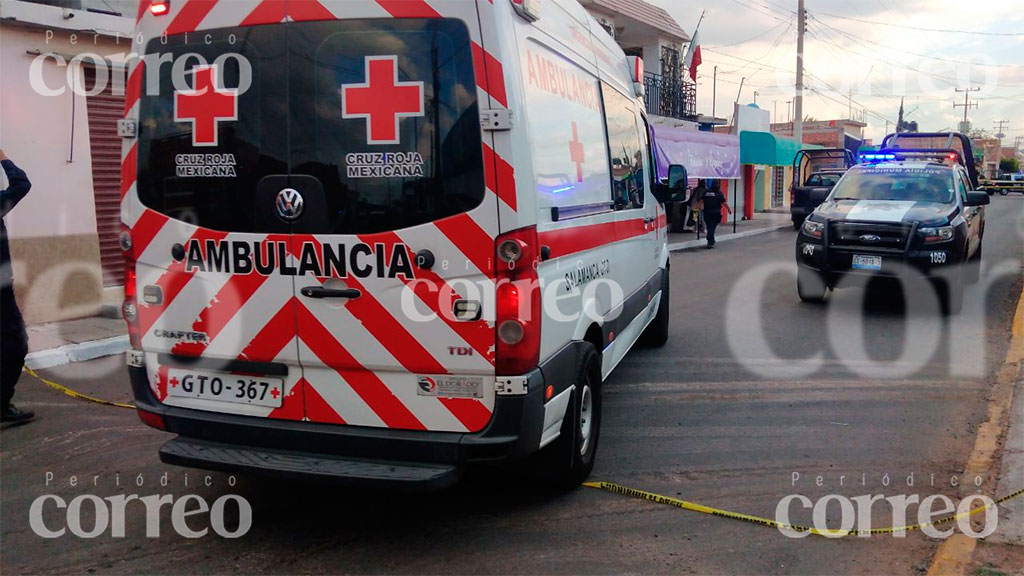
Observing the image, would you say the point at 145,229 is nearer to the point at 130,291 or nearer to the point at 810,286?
the point at 130,291

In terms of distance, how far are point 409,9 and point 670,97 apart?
84.4 ft

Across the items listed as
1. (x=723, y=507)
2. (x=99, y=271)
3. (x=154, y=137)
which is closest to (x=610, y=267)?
(x=723, y=507)

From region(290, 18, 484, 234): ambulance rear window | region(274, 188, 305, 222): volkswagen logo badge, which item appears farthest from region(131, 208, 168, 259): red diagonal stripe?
region(290, 18, 484, 234): ambulance rear window

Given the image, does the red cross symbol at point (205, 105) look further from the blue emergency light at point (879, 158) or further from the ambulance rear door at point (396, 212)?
the blue emergency light at point (879, 158)

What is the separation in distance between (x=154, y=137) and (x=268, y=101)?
0.68 m

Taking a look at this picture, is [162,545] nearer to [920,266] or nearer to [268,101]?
[268,101]

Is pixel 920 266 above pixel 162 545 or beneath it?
above

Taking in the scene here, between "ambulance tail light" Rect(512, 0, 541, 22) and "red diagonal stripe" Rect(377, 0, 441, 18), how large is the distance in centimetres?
42

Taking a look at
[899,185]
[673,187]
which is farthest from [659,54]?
[673,187]

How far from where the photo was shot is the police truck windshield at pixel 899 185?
11.0 meters

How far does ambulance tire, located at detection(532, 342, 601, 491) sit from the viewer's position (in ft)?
14.6

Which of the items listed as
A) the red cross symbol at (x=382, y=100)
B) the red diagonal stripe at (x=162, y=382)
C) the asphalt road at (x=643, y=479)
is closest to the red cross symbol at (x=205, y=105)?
the red cross symbol at (x=382, y=100)

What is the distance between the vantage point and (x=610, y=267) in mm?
5422

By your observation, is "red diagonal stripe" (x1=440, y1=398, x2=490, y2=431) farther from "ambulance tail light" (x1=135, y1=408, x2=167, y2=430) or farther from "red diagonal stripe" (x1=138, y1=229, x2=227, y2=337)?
"ambulance tail light" (x1=135, y1=408, x2=167, y2=430)
